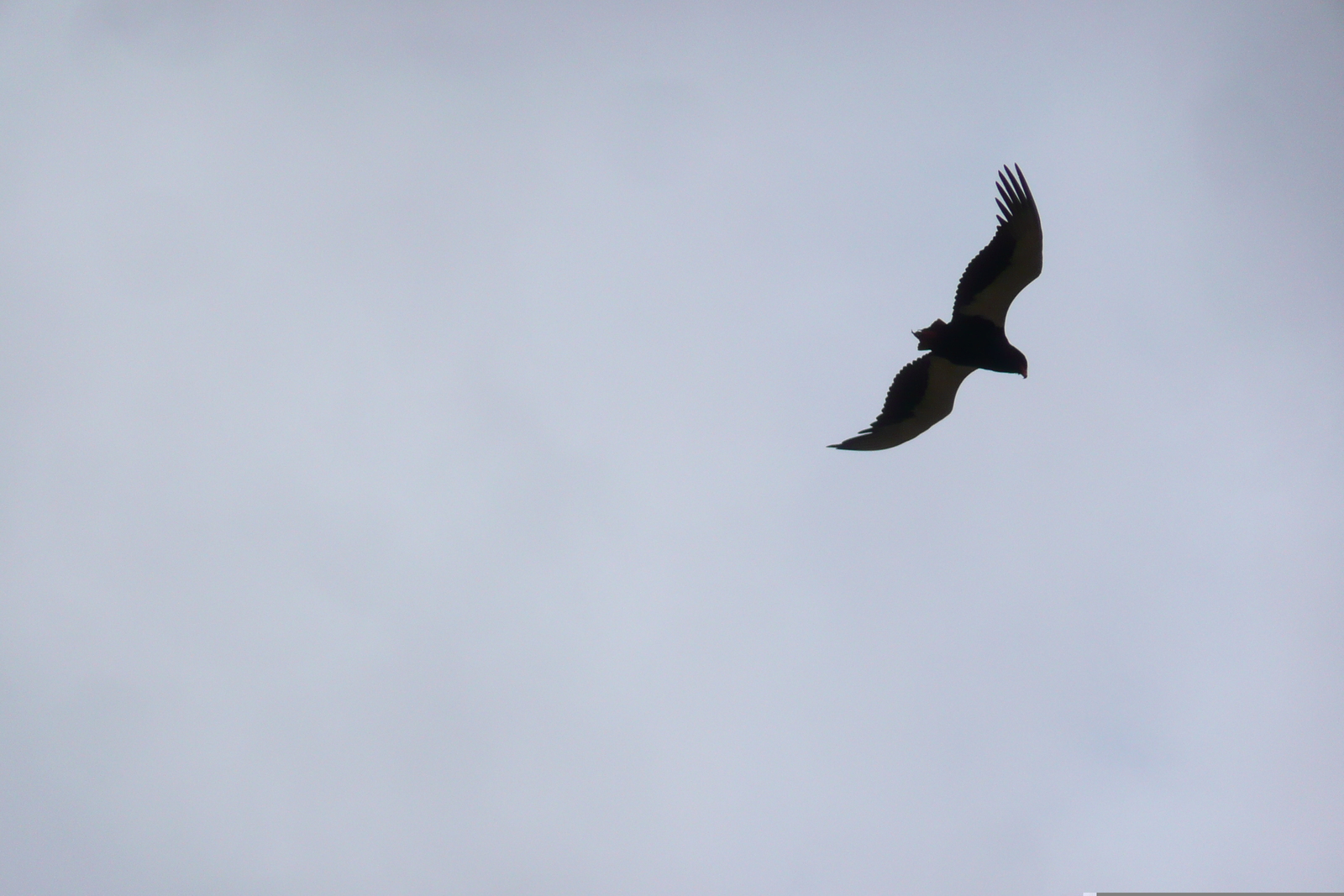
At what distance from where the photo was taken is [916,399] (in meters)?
14.5

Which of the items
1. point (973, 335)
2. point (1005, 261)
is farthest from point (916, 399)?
point (1005, 261)

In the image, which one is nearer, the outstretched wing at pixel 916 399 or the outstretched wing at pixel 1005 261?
the outstretched wing at pixel 1005 261

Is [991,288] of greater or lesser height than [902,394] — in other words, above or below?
above

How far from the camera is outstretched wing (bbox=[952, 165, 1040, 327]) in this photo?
13.4m

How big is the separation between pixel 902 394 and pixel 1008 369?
6.06 ft

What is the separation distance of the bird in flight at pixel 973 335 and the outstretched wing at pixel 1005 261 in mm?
13

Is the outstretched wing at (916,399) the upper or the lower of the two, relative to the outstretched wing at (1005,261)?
lower

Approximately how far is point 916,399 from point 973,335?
138cm

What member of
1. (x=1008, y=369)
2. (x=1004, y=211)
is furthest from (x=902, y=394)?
(x=1004, y=211)

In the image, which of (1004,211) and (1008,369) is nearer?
(1004,211)

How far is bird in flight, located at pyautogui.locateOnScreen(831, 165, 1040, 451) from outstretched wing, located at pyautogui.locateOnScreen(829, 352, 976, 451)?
0.01 metres

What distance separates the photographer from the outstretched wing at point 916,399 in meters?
14.5

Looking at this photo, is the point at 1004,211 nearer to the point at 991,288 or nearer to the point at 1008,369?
the point at 991,288

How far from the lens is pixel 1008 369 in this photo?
47.7ft
